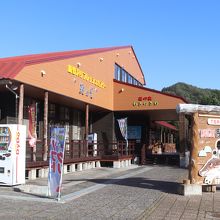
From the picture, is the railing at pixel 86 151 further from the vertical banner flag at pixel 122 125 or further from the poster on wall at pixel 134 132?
the poster on wall at pixel 134 132

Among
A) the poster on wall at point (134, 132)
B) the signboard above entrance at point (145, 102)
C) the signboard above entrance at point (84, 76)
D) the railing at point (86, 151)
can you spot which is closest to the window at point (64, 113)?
the railing at point (86, 151)

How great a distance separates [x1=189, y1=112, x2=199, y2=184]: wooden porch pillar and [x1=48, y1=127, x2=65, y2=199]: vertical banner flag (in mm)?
4125

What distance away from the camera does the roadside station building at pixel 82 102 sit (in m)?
16.0

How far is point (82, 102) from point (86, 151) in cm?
261

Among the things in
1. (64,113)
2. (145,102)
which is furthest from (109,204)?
(145,102)

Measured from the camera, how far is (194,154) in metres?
12.4

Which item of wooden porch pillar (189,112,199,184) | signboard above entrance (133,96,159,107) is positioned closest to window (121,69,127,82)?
signboard above entrance (133,96,159,107)

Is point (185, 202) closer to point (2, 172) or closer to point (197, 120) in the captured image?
point (197, 120)

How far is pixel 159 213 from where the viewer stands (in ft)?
29.9

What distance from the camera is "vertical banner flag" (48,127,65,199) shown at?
1047 cm

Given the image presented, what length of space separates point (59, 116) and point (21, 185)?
10282mm

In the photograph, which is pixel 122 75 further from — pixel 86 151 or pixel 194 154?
pixel 194 154

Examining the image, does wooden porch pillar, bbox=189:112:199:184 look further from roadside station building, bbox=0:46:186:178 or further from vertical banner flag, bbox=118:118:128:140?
vertical banner flag, bbox=118:118:128:140

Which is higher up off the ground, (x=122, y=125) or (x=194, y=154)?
(x=122, y=125)
